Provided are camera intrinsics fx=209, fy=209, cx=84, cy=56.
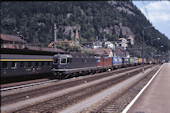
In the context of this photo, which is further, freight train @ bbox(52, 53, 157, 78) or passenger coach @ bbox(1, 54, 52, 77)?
freight train @ bbox(52, 53, 157, 78)

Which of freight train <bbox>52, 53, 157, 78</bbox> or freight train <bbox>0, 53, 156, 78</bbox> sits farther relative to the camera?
freight train <bbox>52, 53, 157, 78</bbox>

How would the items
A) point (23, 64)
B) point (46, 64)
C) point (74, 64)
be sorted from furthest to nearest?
point (46, 64), point (74, 64), point (23, 64)

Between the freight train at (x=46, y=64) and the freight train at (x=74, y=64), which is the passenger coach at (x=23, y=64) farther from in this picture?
the freight train at (x=74, y=64)

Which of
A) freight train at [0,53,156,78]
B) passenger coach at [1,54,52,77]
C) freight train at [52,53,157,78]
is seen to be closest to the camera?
passenger coach at [1,54,52,77]

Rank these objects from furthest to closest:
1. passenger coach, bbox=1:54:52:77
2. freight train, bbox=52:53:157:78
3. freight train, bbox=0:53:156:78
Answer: freight train, bbox=52:53:157:78 < freight train, bbox=0:53:156:78 < passenger coach, bbox=1:54:52:77

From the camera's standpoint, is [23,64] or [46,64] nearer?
[23,64]

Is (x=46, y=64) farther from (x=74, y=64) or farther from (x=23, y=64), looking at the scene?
(x=23, y=64)

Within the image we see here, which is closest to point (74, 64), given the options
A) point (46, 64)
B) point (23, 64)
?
point (46, 64)

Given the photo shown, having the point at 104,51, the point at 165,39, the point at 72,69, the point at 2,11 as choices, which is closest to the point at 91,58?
the point at 72,69

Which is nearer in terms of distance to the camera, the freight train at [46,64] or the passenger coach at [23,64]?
the passenger coach at [23,64]

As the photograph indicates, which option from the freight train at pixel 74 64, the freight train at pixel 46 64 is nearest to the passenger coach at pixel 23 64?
the freight train at pixel 46 64

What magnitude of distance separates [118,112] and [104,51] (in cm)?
4641

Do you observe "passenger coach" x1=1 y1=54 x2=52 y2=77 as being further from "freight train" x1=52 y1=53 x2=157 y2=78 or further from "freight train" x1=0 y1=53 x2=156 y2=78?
"freight train" x1=52 y1=53 x2=157 y2=78

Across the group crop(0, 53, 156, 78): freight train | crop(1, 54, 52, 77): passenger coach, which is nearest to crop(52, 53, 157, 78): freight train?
crop(0, 53, 156, 78): freight train
